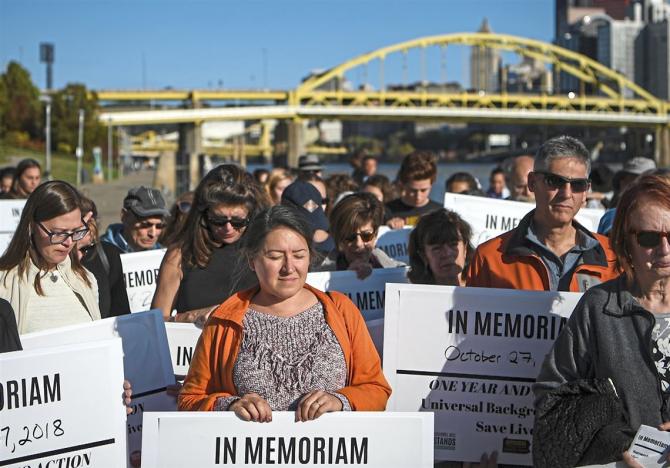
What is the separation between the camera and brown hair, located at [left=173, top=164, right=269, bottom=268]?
5020 millimetres

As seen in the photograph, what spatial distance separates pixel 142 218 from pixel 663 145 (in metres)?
83.2

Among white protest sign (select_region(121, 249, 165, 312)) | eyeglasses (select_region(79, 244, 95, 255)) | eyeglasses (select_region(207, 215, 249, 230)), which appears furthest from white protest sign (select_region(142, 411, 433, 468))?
white protest sign (select_region(121, 249, 165, 312))

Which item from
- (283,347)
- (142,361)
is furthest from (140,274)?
(283,347)

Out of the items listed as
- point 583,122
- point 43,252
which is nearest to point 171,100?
point 583,122

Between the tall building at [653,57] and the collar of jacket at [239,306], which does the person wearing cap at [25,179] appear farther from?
the tall building at [653,57]

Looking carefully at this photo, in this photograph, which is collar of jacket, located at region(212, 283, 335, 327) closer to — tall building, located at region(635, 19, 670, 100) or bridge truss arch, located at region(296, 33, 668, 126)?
bridge truss arch, located at region(296, 33, 668, 126)

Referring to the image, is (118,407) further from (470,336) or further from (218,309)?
(470,336)

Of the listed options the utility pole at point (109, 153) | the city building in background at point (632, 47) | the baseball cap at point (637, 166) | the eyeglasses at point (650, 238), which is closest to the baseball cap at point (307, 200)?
the baseball cap at point (637, 166)

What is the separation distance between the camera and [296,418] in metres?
3.61

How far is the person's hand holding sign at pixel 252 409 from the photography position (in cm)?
359

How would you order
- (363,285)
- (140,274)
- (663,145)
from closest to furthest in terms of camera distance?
(363,285) < (140,274) < (663,145)

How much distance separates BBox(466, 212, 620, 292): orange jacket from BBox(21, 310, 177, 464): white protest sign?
1379mm

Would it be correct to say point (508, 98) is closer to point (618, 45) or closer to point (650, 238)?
point (618, 45)

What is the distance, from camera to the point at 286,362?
369 cm
